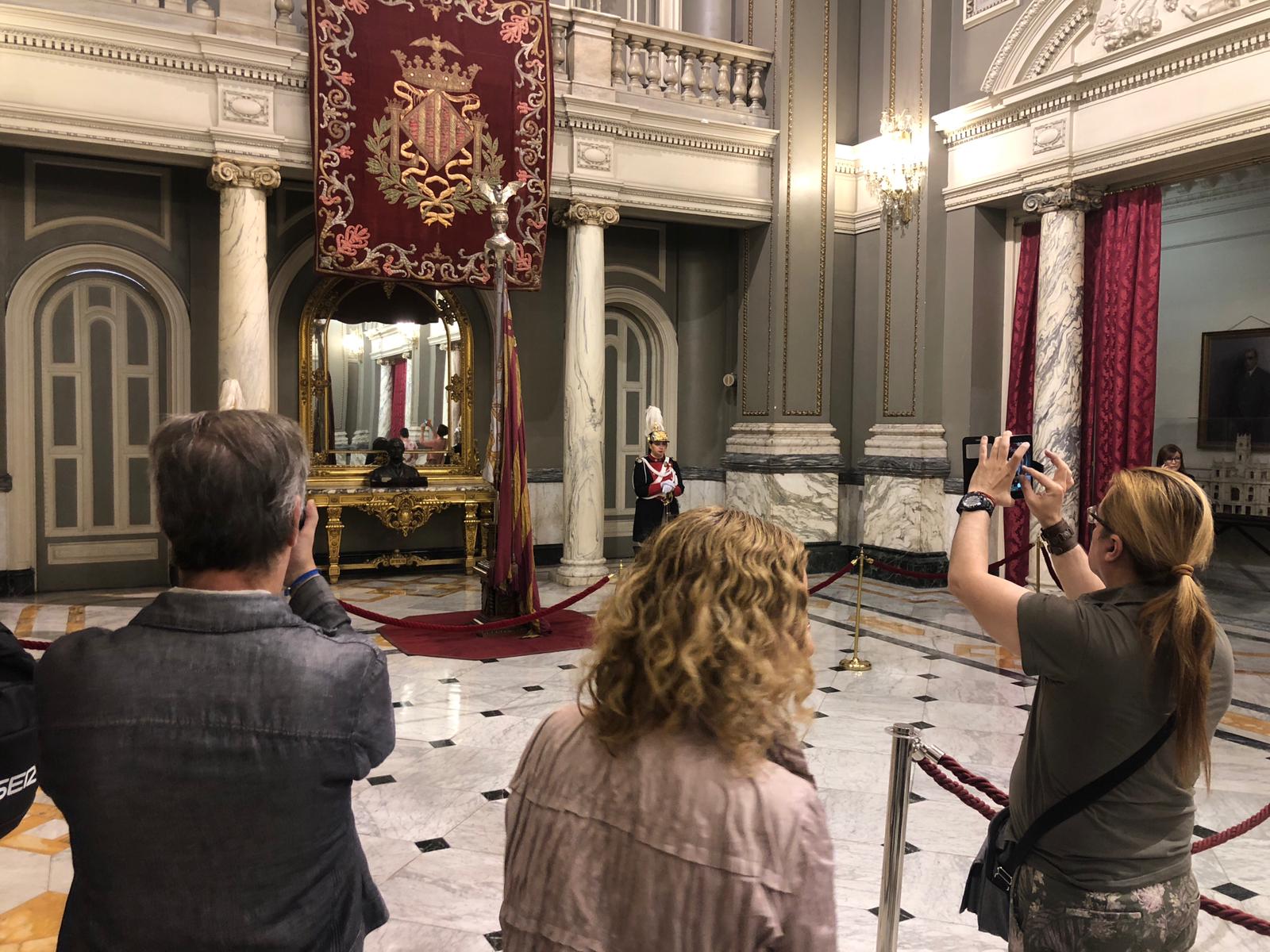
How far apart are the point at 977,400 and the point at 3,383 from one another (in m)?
8.43

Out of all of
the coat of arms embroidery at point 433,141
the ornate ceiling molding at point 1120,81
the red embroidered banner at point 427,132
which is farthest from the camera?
the coat of arms embroidery at point 433,141

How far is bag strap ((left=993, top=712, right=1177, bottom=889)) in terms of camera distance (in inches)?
68.3

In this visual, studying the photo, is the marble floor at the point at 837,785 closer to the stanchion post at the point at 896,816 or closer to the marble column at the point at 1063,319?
the stanchion post at the point at 896,816

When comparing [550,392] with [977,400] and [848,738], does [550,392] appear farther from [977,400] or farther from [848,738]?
[848,738]

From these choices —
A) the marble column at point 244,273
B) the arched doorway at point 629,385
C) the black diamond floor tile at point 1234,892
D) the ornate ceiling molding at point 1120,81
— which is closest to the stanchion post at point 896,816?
the black diamond floor tile at point 1234,892

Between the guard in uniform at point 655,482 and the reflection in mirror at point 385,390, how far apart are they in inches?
106

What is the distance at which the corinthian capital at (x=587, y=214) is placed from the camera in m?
9.22

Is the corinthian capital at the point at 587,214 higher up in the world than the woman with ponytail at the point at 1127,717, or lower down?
higher up

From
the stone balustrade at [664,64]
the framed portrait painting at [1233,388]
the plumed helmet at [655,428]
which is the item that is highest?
the stone balustrade at [664,64]

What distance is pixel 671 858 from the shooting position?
3.82 feet

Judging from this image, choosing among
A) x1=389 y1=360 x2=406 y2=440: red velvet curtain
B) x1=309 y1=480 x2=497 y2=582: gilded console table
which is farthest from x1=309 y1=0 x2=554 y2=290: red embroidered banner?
x1=309 y1=480 x2=497 y2=582: gilded console table

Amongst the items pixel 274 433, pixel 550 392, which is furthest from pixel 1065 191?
pixel 274 433

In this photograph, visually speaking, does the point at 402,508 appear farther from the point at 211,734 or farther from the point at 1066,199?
the point at 211,734

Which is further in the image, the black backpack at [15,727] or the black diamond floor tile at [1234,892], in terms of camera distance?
the black diamond floor tile at [1234,892]
